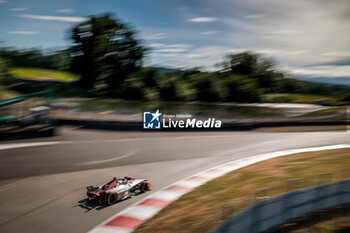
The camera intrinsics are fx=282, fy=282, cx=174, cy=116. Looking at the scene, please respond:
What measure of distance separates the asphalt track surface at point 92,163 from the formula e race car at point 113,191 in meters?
0.19

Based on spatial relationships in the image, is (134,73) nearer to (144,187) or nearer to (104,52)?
(104,52)

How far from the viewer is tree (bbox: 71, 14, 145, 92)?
31.0 metres

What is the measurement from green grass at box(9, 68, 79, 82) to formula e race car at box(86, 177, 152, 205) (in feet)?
86.6

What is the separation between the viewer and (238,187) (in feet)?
27.3

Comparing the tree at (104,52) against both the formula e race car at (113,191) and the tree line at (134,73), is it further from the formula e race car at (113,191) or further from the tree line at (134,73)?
the formula e race car at (113,191)

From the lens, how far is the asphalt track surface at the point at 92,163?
7.18 meters

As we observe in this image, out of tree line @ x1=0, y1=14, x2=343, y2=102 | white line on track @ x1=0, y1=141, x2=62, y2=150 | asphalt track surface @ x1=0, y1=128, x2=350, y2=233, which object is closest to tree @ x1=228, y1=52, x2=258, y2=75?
tree line @ x1=0, y1=14, x2=343, y2=102

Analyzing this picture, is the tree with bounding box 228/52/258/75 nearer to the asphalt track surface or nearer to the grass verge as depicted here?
the asphalt track surface

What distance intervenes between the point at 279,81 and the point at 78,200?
19.7 meters

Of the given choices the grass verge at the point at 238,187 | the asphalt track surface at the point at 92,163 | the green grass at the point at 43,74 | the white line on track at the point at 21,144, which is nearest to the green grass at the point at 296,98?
the asphalt track surface at the point at 92,163

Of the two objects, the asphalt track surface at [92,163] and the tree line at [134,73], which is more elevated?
the tree line at [134,73]

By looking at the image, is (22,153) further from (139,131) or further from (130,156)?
(139,131)

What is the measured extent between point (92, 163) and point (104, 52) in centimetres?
2305

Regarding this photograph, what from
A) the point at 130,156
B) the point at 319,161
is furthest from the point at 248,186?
the point at 130,156
